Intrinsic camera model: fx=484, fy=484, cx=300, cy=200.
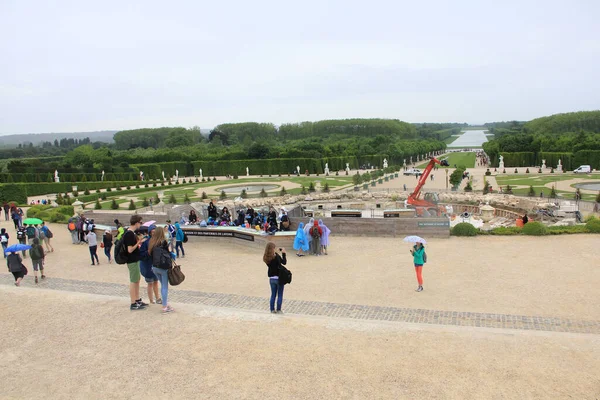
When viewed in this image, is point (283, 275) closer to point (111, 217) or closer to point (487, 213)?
point (111, 217)

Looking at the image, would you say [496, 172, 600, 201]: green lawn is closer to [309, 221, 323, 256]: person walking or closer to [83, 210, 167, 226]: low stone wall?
[309, 221, 323, 256]: person walking

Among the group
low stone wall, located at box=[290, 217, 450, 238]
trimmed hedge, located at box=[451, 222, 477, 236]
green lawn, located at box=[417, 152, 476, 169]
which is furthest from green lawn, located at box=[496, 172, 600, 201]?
green lawn, located at box=[417, 152, 476, 169]

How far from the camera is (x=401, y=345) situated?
8.80 m

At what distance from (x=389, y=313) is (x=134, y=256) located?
238 inches

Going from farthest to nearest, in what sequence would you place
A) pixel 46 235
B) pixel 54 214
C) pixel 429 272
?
1. pixel 54 214
2. pixel 46 235
3. pixel 429 272

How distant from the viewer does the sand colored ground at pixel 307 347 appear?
739 centimetres

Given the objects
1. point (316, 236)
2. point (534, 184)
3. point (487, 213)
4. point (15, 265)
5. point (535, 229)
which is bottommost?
point (534, 184)

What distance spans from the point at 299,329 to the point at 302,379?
202cm

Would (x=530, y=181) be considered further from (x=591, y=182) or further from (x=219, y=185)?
(x=219, y=185)

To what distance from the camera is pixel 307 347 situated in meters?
8.72

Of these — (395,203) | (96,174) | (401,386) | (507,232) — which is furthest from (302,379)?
(96,174)

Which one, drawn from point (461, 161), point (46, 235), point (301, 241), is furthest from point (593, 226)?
point (461, 161)

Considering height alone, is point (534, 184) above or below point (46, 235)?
below

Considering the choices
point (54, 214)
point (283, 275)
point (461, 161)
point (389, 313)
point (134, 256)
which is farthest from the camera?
point (461, 161)
